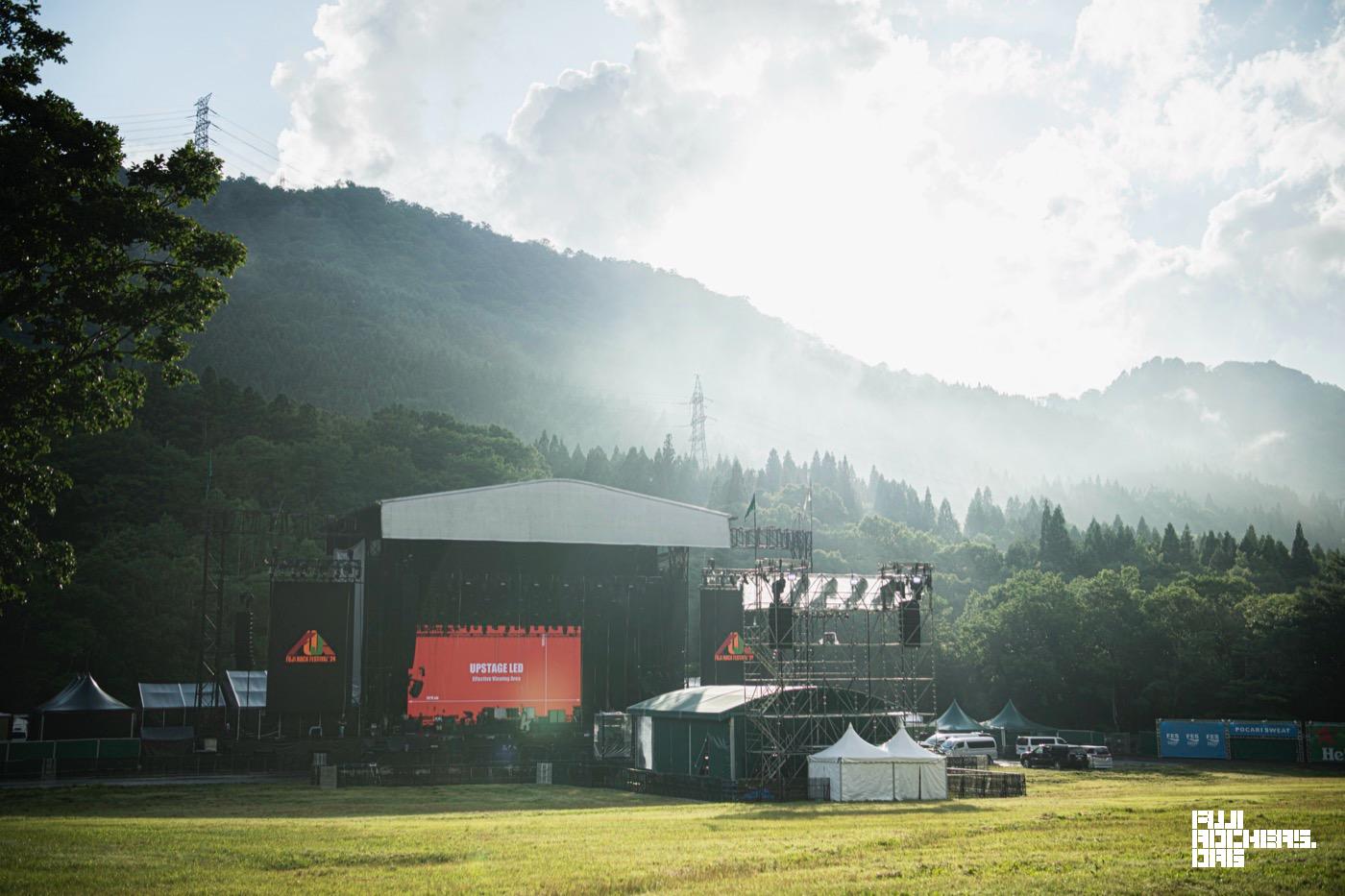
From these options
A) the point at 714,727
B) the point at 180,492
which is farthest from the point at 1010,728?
the point at 180,492

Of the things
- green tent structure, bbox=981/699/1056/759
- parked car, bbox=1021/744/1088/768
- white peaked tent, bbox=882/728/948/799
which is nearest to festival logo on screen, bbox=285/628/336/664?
white peaked tent, bbox=882/728/948/799

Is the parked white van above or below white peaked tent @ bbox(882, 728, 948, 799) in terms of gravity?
below

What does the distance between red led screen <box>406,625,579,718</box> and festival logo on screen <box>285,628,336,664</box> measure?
334 cm

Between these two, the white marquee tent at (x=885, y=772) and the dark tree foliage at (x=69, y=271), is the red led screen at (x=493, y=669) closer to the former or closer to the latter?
the white marquee tent at (x=885, y=772)

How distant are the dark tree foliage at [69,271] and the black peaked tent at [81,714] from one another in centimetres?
2919

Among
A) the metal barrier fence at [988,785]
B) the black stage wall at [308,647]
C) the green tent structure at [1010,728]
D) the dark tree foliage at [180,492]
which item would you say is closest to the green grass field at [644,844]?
the metal barrier fence at [988,785]

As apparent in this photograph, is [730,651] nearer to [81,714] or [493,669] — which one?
[493,669]

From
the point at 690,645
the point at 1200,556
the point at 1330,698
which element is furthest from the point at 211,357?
the point at 1330,698

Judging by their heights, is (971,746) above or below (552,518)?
below

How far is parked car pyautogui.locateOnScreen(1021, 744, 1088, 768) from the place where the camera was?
133ft

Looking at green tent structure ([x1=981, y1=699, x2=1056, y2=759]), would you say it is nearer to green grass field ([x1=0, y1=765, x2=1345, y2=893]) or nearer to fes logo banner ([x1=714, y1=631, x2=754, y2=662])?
fes logo banner ([x1=714, y1=631, x2=754, y2=662])

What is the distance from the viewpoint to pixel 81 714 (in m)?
45.0

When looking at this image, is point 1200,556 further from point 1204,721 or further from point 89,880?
point 89,880

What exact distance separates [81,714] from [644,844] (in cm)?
3605
